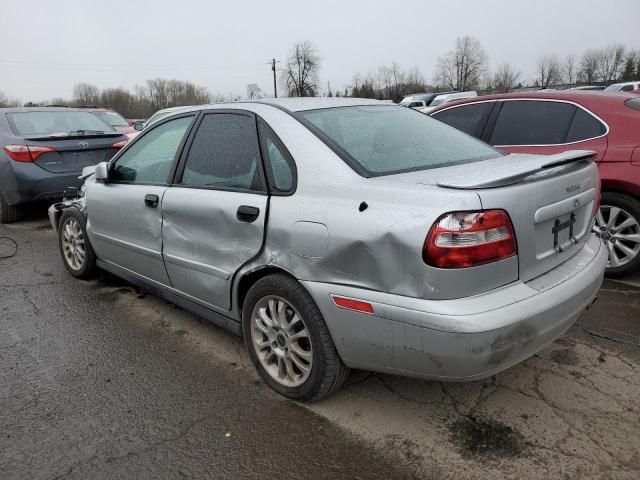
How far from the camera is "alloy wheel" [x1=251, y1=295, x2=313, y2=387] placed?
2645 millimetres

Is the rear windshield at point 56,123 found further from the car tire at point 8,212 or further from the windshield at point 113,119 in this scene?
the windshield at point 113,119

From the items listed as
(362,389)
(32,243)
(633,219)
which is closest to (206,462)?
(362,389)

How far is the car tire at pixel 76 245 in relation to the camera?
4.48 meters

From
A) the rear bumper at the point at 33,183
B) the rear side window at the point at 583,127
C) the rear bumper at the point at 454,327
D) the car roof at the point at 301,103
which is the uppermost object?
the car roof at the point at 301,103

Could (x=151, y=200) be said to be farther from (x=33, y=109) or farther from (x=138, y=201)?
(x=33, y=109)

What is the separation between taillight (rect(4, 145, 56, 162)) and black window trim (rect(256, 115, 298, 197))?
15.8 ft

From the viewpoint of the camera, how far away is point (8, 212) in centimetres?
710

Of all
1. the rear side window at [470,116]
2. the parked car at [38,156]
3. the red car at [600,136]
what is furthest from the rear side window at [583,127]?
the parked car at [38,156]

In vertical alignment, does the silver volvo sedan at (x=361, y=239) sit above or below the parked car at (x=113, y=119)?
below

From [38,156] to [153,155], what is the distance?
3682 millimetres

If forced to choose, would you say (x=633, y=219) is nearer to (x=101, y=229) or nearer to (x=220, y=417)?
(x=220, y=417)

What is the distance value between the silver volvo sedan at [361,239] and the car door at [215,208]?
0.01 metres

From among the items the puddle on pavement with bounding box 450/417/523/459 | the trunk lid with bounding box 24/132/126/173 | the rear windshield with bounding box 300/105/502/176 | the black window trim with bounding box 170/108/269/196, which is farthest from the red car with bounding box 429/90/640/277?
the trunk lid with bounding box 24/132/126/173

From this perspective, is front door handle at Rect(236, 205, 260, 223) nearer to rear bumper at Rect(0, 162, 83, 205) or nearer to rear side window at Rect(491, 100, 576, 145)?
rear side window at Rect(491, 100, 576, 145)
